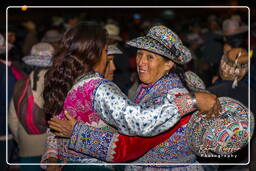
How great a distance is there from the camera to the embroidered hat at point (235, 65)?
2.86 meters

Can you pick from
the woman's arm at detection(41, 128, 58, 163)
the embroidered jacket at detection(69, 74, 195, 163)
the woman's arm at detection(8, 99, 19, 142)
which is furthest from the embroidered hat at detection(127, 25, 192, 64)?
the woman's arm at detection(8, 99, 19, 142)

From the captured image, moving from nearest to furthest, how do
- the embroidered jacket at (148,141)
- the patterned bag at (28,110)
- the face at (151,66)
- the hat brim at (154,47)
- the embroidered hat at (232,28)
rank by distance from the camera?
the embroidered jacket at (148,141) → the hat brim at (154,47) → the face at (151,66) → the patterned bag at (28,110) → the embroidered hat at (232,28)

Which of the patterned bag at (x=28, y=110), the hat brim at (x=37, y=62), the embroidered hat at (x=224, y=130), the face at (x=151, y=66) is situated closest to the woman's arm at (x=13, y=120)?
the patterned bag at (x=28, y=110)

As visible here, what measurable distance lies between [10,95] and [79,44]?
2088 millimetres

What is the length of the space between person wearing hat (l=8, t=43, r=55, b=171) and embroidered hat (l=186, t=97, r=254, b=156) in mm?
1821

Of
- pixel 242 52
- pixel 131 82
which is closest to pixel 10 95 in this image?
pixel 131 82

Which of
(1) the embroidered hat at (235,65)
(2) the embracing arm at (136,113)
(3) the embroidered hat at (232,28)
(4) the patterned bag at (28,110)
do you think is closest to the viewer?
(2) the embracing arm at (136,113)

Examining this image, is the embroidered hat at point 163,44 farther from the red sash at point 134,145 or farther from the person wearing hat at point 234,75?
the person wearing hat at point 234,75

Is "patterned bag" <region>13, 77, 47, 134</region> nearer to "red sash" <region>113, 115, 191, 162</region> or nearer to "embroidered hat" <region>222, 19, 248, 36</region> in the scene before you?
"red sash" <region>113, 115, 191, 162</region>

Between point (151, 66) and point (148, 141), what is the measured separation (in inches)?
21.1

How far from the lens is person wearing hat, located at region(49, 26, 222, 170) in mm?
1776

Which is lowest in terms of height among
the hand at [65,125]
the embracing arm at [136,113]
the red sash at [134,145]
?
the red sash at [134,145]

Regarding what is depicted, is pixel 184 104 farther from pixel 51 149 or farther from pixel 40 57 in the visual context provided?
pixel 40 57

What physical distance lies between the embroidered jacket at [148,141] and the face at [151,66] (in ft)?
0.24
